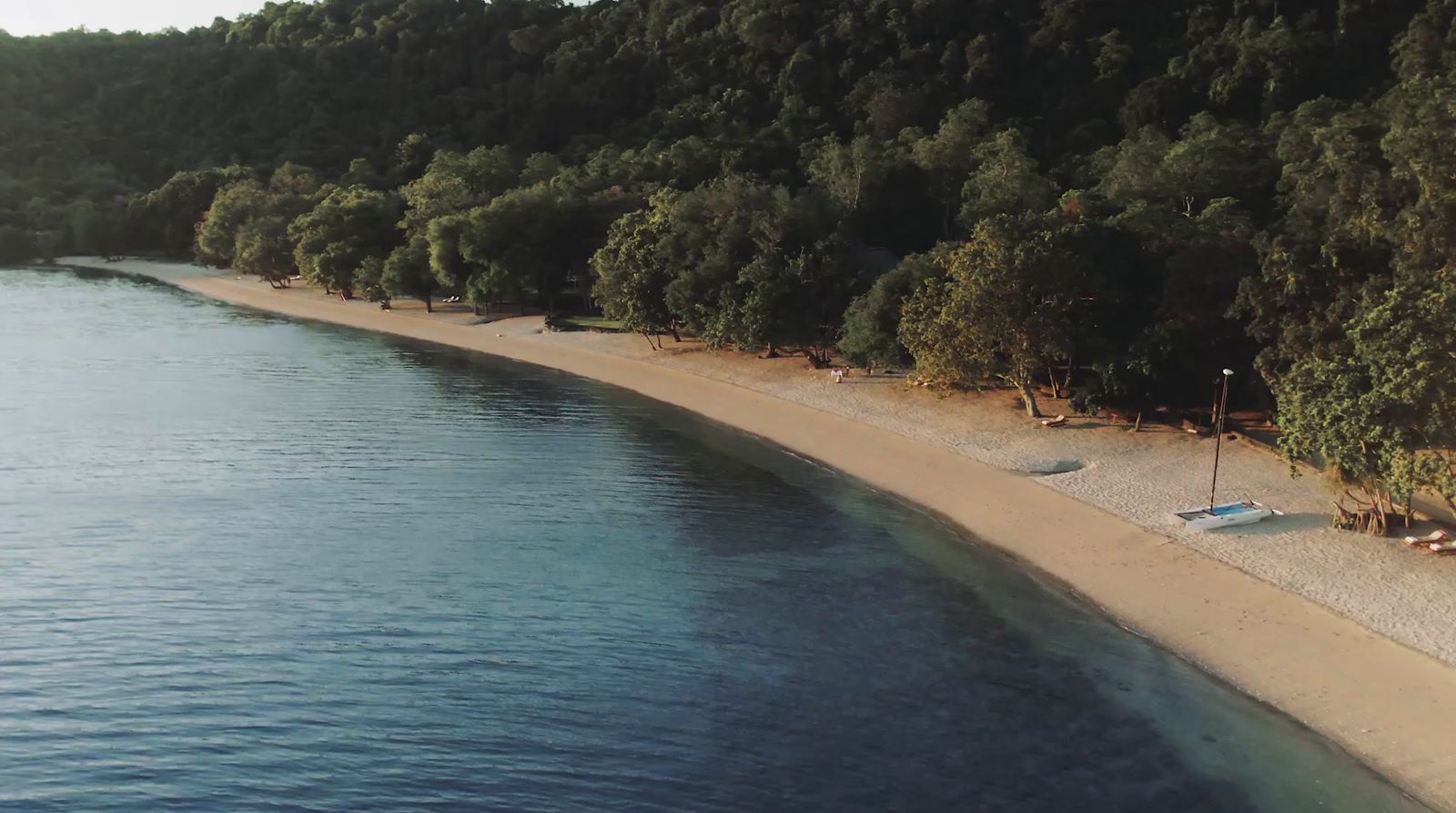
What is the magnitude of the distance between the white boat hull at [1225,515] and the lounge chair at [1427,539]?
358cm

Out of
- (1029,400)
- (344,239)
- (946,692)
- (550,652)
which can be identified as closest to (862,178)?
(1029,400)

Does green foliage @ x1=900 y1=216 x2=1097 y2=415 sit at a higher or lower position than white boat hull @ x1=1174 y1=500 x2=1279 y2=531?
higher

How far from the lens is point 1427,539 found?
92.2ft

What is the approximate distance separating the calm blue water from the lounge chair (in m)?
8.28

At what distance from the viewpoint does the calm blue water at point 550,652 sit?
1923 centimetres

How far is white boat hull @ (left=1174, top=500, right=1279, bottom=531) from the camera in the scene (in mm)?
30688

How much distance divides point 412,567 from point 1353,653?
2137 cm

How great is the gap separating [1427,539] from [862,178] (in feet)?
159

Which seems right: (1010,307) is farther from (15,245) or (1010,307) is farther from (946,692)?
(15,245)

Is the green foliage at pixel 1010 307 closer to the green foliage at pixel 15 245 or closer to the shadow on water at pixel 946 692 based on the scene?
the shadow on water at pixel 946 692

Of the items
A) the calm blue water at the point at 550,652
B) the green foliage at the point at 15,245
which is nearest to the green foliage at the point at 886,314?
the calm blue water at the point at 550,652

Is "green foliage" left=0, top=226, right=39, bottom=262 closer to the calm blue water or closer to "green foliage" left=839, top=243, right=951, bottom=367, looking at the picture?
the calm blue water

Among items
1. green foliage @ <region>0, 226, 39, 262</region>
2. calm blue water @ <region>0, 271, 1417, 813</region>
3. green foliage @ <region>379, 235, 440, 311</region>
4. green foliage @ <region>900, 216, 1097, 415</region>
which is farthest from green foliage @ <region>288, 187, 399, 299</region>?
green foliage @ <region>900, 216, 1097, 415</region>

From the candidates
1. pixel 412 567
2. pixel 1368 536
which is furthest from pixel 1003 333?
pixel 412 567
